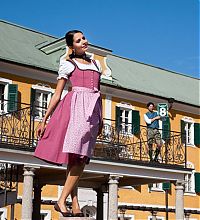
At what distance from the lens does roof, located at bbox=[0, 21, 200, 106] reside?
903 inches

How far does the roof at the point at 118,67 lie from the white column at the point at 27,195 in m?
7.64

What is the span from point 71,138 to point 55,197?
17.7 metres

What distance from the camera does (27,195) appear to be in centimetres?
1412

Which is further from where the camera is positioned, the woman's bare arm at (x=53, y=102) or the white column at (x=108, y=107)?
the white column at (x=108, y=107)

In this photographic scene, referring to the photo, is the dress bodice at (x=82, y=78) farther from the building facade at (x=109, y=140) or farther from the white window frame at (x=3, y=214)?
the white window frame at (x=3, y=214)

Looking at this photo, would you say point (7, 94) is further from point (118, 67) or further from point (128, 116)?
point (118, 67)

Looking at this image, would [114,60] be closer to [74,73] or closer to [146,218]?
[146,218]

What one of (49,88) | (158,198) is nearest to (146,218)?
(158,198)

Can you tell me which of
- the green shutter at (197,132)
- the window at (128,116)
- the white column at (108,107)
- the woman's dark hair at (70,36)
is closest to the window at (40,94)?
the white column at (108,107)

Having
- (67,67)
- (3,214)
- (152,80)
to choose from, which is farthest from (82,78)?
(152,80)

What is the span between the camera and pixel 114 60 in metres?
30.1

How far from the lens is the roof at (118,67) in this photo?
2294 cm

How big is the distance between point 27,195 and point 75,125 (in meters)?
9.61

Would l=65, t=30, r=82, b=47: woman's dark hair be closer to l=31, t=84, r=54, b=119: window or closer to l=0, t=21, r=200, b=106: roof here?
l=0, t=21, r=200, b=106: roof
